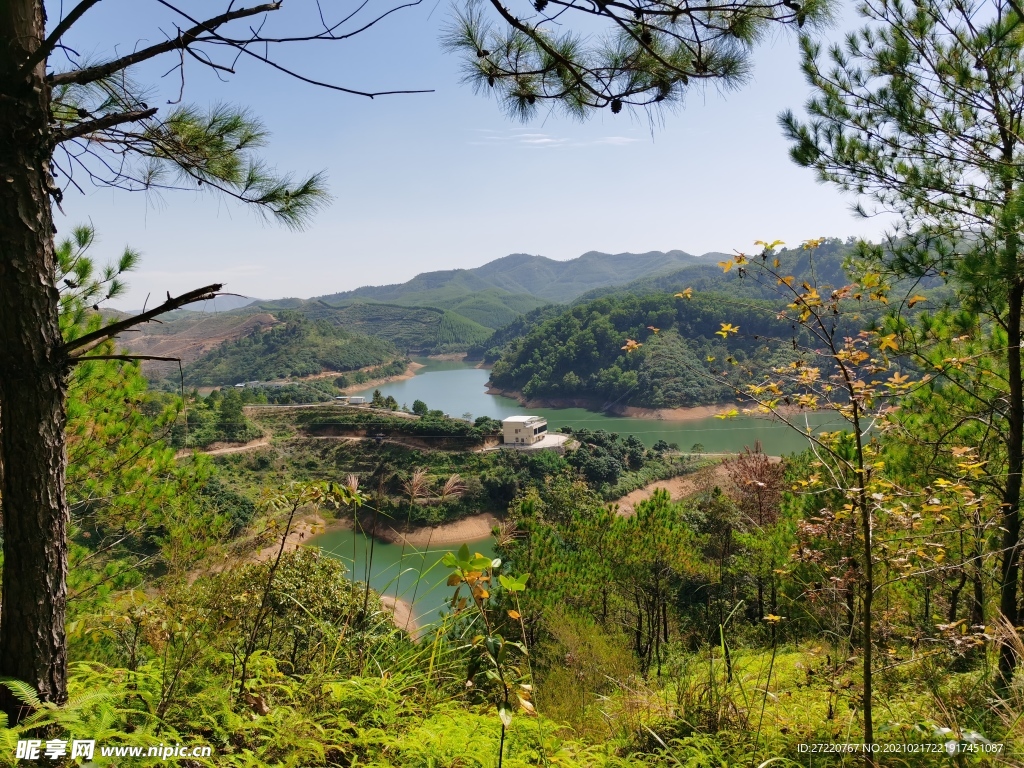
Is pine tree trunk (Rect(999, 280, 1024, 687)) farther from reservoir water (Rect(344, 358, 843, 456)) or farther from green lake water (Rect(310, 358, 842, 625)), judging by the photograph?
reservoir water (Rect(344, 358, 843, 456))

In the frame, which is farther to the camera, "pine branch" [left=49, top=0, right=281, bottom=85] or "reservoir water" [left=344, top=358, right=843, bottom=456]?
"reservoir water" [left=344, top=358, right=843, bottom=456]

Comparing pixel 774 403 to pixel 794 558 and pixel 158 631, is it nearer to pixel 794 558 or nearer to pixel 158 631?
pixel 794 558

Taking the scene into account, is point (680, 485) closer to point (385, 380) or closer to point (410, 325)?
point (385, 380)

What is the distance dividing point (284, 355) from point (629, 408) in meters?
25.8

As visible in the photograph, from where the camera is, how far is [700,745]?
1225 millimetres

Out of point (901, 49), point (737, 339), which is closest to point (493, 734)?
point (901, 49)

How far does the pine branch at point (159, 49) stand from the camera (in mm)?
1018

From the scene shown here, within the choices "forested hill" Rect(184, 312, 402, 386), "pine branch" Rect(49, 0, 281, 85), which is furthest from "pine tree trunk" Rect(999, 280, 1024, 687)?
"forested hill" Rect(184, 312, 402, 386)

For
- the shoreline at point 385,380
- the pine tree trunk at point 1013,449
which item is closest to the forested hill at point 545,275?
the shoreline at point 385,380

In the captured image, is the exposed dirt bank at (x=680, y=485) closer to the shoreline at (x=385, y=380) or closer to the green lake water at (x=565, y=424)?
the green lake water at (x=565, y=424)

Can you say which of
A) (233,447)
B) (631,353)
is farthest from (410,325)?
(233,447)

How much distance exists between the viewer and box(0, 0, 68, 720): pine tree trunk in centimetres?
98

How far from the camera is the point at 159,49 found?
3.46 feet

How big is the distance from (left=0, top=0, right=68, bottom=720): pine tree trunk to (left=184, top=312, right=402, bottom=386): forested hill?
41361 millimetres
